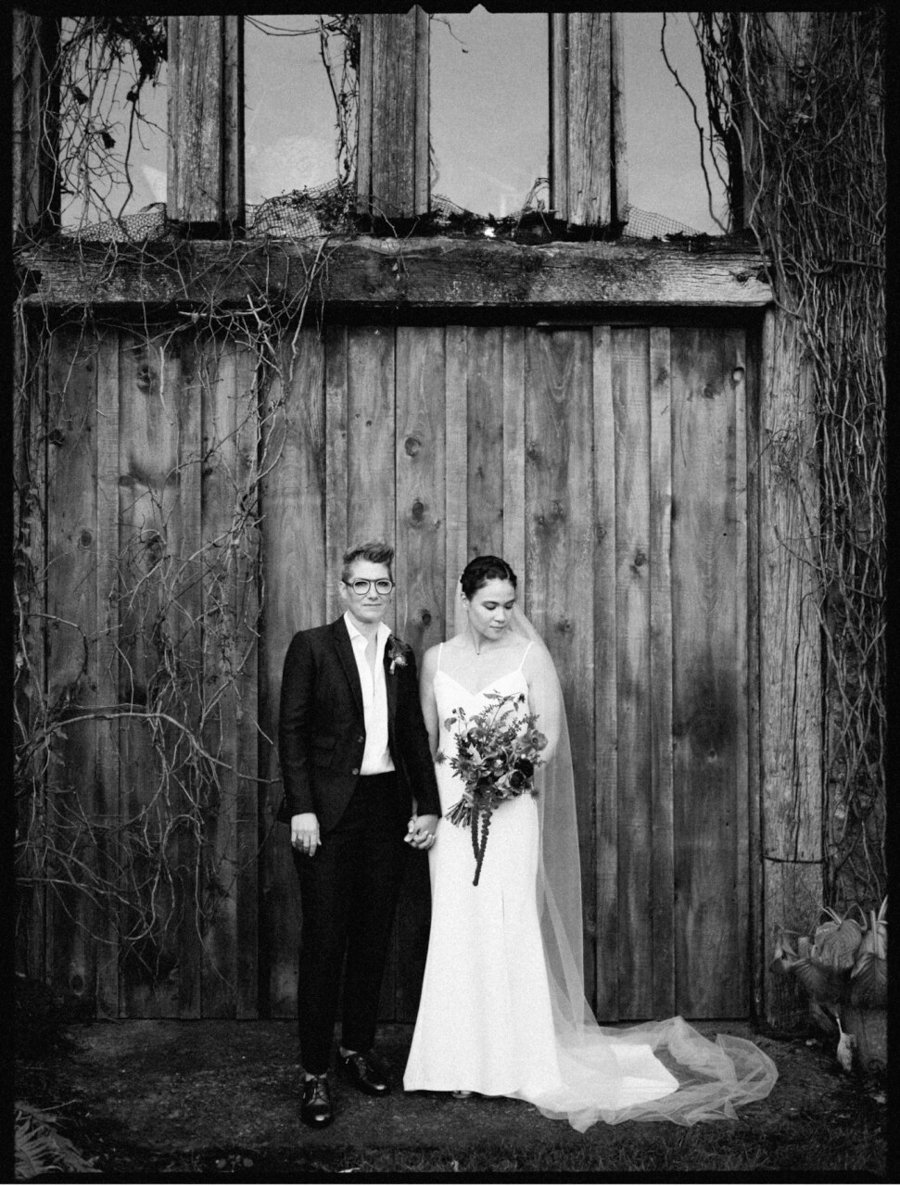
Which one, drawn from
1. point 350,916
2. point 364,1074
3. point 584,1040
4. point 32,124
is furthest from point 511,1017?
point 32,124

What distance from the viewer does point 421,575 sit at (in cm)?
437

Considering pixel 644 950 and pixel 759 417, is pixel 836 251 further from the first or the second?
pixel 644 950

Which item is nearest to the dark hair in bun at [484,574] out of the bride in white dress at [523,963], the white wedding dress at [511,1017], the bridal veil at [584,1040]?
the bride in white dress at [523,963]

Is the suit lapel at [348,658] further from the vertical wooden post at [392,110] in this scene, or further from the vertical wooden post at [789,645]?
the vertical wooden post at [392,110]

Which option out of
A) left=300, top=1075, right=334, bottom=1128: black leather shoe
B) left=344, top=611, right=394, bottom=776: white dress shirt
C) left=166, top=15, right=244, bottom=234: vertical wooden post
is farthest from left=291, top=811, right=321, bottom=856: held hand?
left=166, top=15, right=244, bottom=234: vertical wooden post

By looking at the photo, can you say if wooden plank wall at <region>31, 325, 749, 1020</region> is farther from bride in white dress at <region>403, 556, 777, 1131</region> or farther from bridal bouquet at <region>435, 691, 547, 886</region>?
bridal bouquet at <region>435, 691, 547, 886</region>

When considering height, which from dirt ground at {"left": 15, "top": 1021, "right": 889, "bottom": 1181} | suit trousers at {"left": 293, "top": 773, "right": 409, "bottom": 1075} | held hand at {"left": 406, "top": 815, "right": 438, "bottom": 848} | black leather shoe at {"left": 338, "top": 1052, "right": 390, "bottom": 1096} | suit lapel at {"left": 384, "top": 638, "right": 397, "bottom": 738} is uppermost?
suit lapel at {"left": 384, "top": 638, "right": 397, "bottom": 738}

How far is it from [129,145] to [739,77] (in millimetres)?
2680

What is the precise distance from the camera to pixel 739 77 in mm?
4371

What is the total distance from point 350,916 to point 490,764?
77cm

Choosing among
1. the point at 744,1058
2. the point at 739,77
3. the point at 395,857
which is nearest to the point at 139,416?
the point at 395,857

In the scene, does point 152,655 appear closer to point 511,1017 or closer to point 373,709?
point 373,709

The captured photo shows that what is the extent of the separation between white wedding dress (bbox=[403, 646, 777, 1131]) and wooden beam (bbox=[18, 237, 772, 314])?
1655 millimetres

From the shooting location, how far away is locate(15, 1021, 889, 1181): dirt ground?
327 cm
